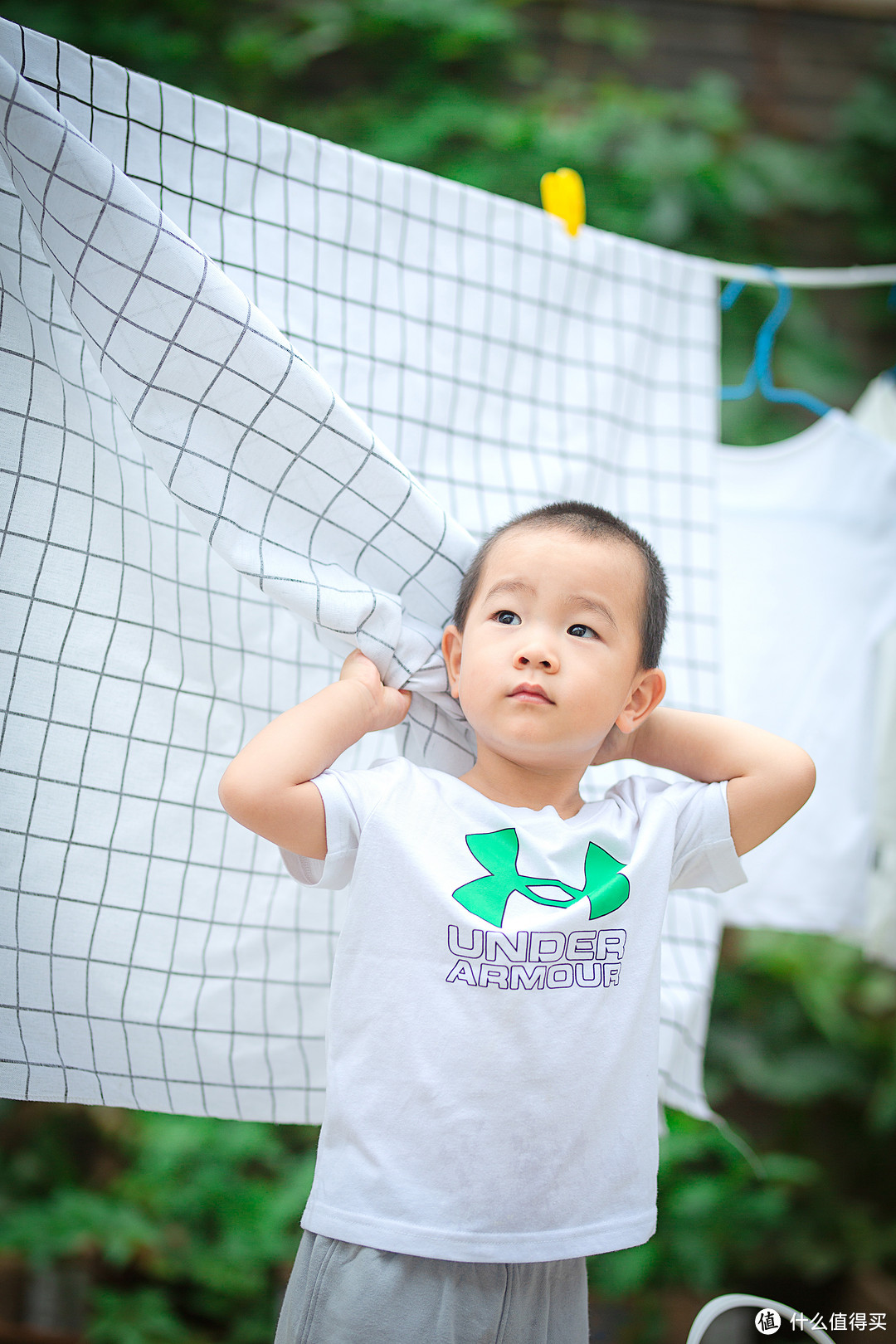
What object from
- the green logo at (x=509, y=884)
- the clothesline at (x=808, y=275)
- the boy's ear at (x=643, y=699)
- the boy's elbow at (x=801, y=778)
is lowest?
the green logo at (x=509, y=884)

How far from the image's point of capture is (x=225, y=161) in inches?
34.8

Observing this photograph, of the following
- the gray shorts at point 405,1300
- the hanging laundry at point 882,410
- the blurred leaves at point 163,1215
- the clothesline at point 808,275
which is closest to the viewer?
the gray shorts at point 405,1300

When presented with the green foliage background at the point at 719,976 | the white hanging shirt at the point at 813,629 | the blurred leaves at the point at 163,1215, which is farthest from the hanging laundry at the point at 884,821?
the blurred leaves at the point at 163,1215

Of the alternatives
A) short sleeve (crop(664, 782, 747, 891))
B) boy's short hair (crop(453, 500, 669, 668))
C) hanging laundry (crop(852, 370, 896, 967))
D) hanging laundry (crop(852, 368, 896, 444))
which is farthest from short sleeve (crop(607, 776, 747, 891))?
hanging laundry (crop(852, 368, 896, 444))

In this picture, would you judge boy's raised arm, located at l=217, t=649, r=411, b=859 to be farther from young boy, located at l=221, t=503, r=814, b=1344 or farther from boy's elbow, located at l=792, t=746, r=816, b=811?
boy's elbow, located at l=792, t=746, r=816, b=811

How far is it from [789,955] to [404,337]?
154cm

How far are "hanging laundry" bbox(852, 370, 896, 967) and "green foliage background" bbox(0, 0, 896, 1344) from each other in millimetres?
677

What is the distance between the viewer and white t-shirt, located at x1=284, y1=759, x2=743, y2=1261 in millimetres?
671

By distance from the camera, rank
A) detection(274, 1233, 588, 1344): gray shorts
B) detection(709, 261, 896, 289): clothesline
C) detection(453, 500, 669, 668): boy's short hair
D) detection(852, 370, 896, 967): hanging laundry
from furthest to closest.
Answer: detection(852, 370, 896, 967): hanging laundry
detection(709, 261, 896, 289): clothesline
detection(453, 500, 669, 668): boy's short hair
detection(274, 1233, 588, 1344): gray shorts

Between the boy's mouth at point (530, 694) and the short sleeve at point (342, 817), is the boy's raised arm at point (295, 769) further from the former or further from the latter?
the boy's mouth at point (530, 694)

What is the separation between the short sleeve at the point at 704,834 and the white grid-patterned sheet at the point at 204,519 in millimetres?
211

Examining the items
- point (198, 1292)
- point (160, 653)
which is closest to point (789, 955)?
point (198, 1292)

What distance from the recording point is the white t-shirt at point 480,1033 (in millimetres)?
671

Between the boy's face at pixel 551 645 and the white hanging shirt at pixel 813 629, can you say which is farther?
Answer: the white hanging shirt at pixel 813 629
